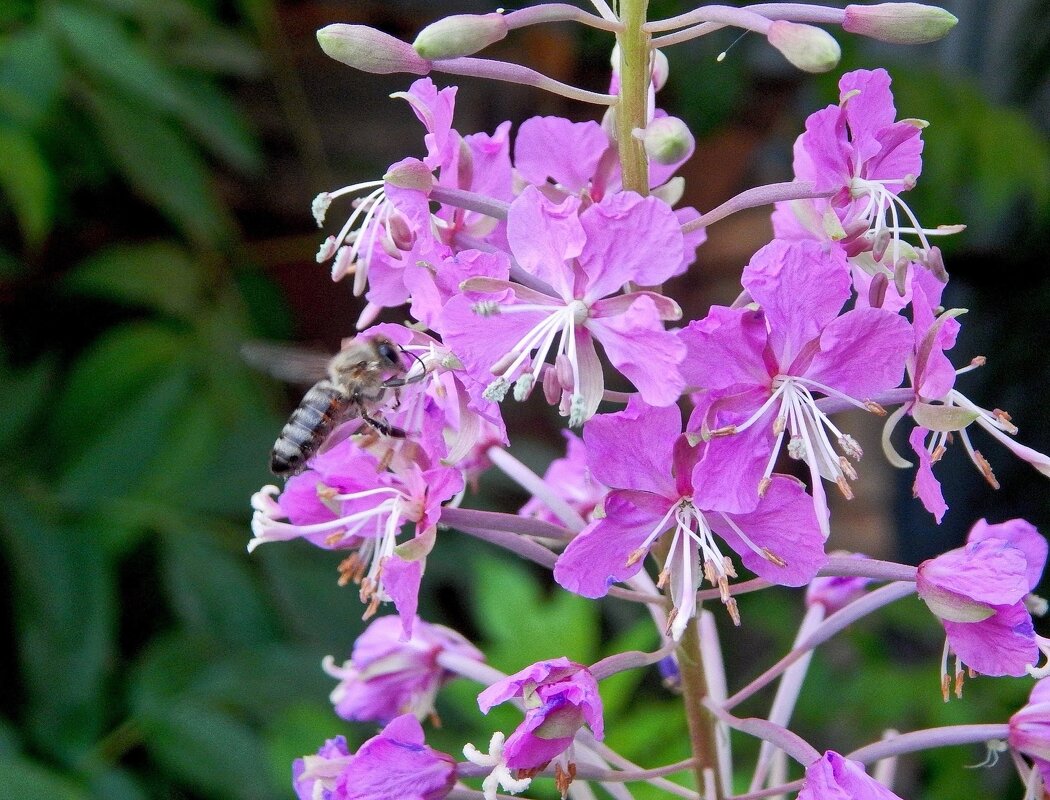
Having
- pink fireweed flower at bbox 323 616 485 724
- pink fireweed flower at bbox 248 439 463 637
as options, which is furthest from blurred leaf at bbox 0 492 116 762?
pink fireweed flower at bbox 248 439 463 637

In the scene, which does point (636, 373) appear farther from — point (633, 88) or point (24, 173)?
point (24, 173)

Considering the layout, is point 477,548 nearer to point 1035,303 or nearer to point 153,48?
point 153,48

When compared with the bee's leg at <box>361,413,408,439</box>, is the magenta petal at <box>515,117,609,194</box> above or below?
above

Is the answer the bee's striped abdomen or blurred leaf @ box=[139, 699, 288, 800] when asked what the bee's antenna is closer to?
the bee's striped abdomen

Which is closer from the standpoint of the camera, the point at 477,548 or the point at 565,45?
the point at 477,548

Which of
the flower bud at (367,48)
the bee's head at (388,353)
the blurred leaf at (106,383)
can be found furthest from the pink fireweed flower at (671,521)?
A: the blurred leaf at (106,383)

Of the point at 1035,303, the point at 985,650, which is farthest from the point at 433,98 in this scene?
the point at 1035,303
